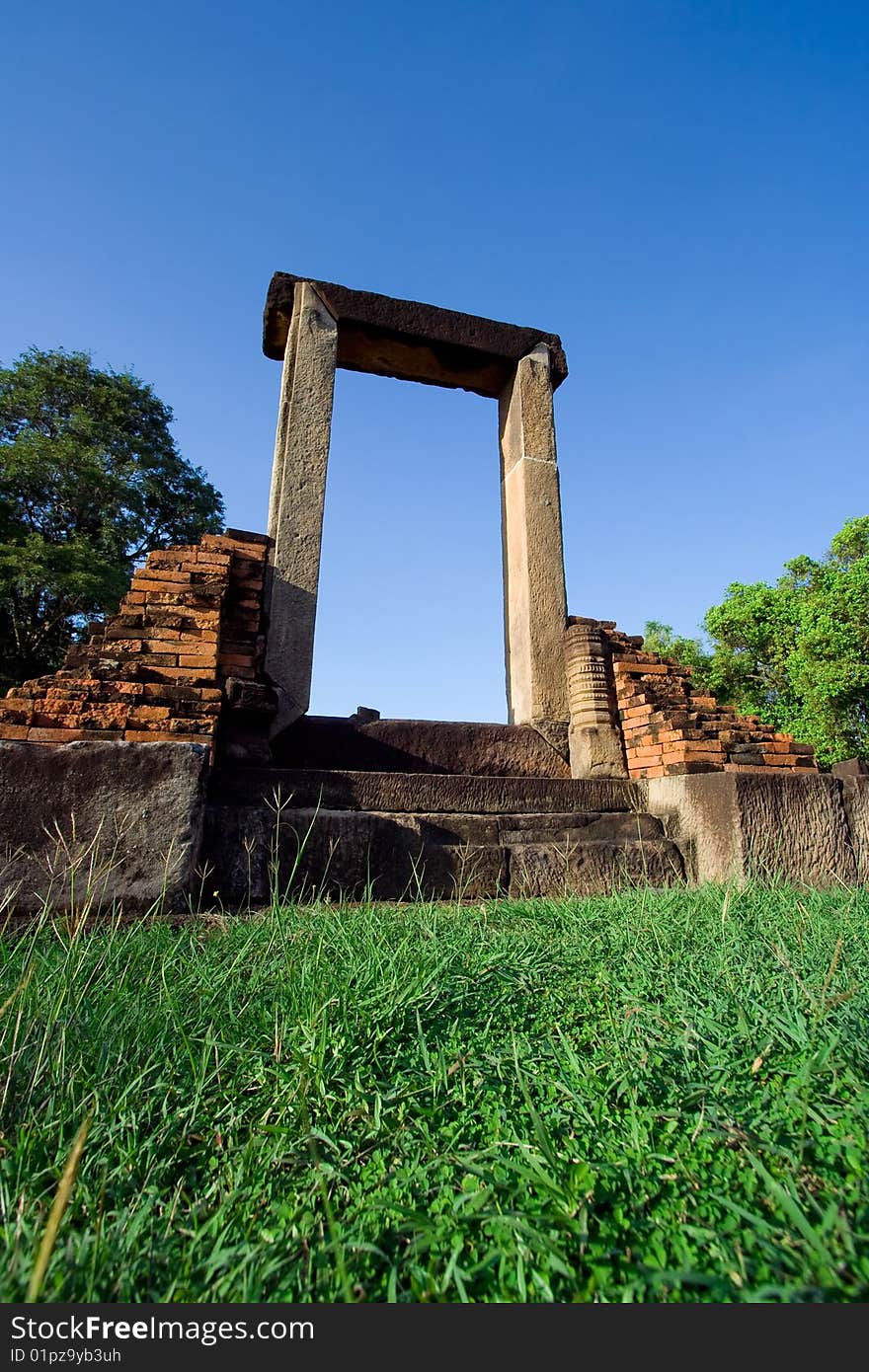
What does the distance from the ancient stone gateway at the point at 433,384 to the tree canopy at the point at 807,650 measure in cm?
1468

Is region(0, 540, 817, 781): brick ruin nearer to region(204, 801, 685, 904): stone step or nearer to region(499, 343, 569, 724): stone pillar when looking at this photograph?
region(499, 343, 569, 724): stone pillar

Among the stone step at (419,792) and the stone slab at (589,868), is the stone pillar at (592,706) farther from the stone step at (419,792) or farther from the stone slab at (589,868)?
the stone slab at (589,868)

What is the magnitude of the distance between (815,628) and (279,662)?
1719 centimetres

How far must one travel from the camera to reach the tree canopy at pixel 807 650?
1697 cm

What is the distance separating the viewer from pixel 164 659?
11.6 ft

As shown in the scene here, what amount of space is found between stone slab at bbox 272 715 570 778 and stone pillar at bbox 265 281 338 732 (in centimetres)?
18

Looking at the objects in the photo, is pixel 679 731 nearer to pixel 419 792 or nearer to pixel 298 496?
pixel 419 792

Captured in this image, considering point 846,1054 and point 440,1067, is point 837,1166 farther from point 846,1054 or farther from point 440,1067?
point 440,1067

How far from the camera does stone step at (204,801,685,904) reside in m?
3.02

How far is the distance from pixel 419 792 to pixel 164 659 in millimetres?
1517

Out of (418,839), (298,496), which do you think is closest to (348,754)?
(418,839)

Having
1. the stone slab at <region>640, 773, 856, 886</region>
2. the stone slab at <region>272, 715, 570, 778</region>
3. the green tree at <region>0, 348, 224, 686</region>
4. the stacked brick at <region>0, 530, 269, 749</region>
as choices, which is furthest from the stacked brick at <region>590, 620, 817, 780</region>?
the green tree at <region>0, 348, 224, 686</region>

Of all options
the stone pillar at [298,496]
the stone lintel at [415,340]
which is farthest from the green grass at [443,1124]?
the stone lintel at [415,340]

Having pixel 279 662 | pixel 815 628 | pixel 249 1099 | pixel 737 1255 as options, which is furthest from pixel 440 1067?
pixel 815 628
